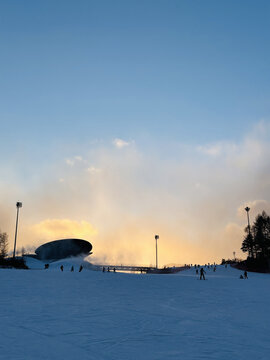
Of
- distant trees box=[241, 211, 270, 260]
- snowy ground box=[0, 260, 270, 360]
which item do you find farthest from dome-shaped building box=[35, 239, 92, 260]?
snowy ground box=[0, 260, 270, 360]

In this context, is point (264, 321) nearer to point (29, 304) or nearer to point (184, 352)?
point (184, 352)

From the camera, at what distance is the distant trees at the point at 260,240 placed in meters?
85.2

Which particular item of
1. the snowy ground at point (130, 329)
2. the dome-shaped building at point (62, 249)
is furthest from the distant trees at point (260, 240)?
the snowy ground at point (130, 329)

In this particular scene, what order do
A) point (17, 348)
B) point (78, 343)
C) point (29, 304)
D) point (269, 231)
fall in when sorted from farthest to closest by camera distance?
1. point (269, 231)
2. point (29, 304)
3. point (78, 343)
4. point (17, 348)

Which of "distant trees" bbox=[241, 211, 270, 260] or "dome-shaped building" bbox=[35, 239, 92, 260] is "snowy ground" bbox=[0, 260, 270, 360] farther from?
"dome-shaped building" bbox=[35, 239, 92, 260]

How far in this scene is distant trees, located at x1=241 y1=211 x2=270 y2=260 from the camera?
279ft

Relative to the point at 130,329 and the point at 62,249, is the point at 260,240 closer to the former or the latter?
the point at 62,249

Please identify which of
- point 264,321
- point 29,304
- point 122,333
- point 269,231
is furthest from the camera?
point 269,231

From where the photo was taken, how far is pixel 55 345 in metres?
7.94

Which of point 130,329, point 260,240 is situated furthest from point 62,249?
point 130,329

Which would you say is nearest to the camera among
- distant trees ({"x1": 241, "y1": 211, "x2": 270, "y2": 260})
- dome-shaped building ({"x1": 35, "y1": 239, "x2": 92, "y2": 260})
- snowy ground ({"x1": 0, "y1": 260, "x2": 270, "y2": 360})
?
snowy ground ({"x1": 0, "y1": 260, "x2": 270, "y2": 360})

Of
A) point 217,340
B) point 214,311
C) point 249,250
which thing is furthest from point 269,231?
point 217,340

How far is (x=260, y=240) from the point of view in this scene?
8619 centimetres

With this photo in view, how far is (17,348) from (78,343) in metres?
1.51
